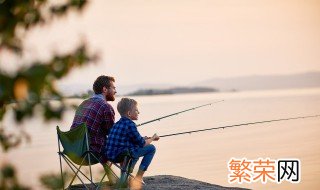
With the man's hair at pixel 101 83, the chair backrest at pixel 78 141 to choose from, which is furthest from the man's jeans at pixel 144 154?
the man's hair at pixel 101 83

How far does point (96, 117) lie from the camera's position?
17.7ft

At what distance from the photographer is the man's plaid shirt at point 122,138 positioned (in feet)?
17.1

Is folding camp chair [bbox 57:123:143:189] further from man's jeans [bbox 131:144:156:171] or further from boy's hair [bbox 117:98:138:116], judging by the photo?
boy's hair [bbox 117:98:138:116]

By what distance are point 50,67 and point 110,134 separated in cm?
382

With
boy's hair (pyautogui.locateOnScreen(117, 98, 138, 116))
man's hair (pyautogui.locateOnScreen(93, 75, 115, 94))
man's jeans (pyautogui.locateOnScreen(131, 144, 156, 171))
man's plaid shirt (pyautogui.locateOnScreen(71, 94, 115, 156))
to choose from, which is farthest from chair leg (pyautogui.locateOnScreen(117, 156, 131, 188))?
man's hair (pyautogui.locateOnScreen(93, 75, 115, 94))

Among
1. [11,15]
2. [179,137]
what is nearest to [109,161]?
[11,15]

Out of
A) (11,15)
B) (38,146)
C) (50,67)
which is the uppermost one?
(11,15)

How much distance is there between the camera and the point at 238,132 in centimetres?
1802

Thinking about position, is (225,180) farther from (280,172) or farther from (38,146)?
A: (38,146)

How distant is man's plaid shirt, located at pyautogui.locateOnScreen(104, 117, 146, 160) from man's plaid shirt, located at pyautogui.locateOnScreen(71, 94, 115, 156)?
0.54ft

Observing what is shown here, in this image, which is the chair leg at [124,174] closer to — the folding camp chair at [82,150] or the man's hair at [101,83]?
the folding camp chair at [82,150]

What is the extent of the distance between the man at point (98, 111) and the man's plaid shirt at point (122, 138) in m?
0.17

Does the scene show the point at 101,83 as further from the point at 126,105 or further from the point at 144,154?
Answer: the point at 144,154

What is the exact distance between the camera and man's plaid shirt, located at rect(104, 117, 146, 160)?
521 cm
